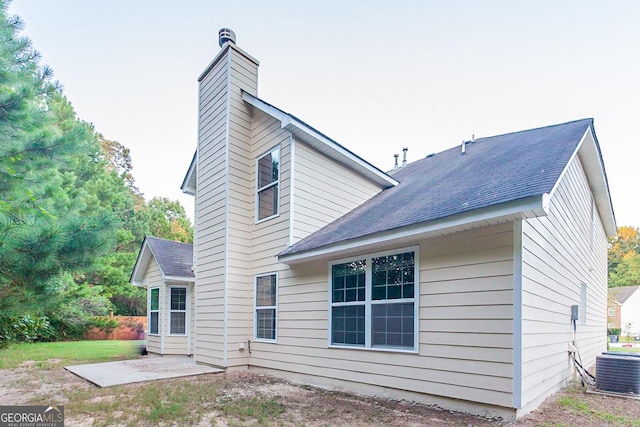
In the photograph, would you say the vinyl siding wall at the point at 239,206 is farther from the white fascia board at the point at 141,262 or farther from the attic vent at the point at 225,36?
the white fascia board at the point at 141,262

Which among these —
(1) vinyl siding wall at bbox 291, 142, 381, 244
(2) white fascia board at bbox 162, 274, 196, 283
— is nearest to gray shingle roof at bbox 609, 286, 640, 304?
(1) vinyl siding wall at bbox 291, 142, 381, 244

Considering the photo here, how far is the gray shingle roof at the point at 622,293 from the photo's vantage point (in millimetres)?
30578

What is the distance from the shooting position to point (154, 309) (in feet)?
37.4

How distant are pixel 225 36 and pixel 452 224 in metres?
7.21

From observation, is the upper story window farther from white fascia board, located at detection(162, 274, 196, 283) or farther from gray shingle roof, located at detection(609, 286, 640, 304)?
gray shingle roof, located at detection(609, 286, 640, 304)

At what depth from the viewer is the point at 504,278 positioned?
429 cm

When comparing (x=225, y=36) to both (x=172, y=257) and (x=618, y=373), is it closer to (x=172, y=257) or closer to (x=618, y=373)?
(x=172, y=257)

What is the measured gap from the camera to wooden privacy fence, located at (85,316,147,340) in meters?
16.6

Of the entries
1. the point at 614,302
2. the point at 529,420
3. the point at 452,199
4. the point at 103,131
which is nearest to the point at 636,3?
the point at 452,199

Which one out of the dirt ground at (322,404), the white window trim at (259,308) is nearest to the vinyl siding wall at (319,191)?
the white window trim at (259,308)

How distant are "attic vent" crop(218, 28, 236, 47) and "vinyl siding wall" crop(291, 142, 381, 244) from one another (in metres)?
3.42

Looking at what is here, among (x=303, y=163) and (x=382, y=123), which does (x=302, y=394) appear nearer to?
(x=303, y=163)

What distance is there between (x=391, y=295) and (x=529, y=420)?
213cm

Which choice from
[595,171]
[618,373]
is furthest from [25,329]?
[595,171]
